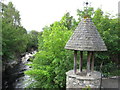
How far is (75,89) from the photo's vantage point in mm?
7047

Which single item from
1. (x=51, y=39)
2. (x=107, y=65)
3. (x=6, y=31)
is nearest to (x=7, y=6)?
(x=6, y=31)

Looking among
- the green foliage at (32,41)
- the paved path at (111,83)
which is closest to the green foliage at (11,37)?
the green foliage at (32,41)

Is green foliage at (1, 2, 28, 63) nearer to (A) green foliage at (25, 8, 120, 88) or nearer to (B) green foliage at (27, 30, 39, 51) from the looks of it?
(B) green foliage at (27, 30, 39, 51)

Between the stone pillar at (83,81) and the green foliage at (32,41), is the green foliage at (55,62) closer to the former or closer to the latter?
the stone pillar at (83,81)

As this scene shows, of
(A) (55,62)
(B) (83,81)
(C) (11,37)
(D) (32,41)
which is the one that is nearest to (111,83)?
(B) (83,81)

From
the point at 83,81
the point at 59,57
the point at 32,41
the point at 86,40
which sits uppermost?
the point at 32,41

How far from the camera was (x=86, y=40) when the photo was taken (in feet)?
22.3

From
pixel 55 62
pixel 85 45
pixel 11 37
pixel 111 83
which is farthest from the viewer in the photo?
pixel 11 37

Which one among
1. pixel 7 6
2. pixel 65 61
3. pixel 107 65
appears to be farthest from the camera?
pixel 7 6

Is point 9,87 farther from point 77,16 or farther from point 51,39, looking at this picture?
point 77,16

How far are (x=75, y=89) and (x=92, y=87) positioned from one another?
87cm

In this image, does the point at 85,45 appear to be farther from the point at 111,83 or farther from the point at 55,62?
the point at 111,83

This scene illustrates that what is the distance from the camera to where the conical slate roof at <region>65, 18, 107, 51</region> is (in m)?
6.66

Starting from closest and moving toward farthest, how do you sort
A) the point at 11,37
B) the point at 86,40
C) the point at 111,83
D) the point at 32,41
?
the point at 86,40 → the point at 111,83 → the point at 11,37 → the point at 32,41
